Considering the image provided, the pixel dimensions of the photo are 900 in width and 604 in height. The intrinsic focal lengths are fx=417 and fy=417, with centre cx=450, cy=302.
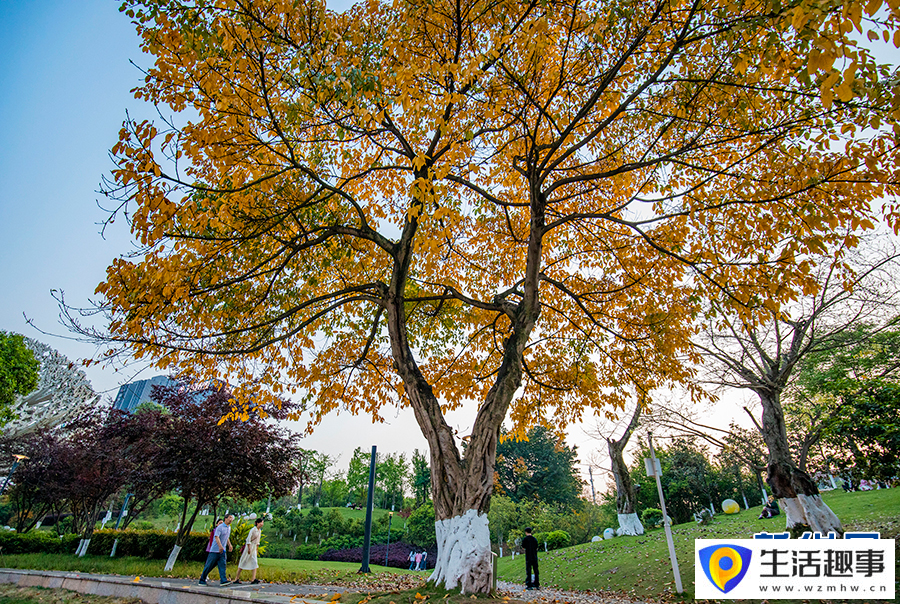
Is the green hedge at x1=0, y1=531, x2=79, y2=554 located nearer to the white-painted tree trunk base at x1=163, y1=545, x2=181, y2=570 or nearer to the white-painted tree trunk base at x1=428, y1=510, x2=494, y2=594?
the white-painted tree trunk base at x1=163, y1=545, x2=181, y2=570

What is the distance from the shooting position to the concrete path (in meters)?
5.59

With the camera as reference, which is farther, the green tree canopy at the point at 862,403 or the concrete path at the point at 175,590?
the green tree canopy at the point at 862,403

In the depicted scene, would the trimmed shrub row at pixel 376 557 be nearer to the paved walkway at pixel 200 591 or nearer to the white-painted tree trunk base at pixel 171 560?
the white-painted tree trunk base at pixel 171 560

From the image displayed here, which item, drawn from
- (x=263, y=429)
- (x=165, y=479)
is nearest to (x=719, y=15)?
(x=263, y=429)

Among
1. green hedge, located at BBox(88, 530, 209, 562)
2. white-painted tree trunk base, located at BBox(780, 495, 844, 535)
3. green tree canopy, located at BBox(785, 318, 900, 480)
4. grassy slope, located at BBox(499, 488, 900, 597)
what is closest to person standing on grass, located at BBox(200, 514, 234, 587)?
green hedge, located at BBox(88, 530, 209, 562)

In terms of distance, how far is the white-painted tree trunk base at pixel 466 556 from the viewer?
4.73m

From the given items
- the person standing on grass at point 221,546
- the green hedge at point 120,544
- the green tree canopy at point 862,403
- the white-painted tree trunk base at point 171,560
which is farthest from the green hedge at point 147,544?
the green tree canopy at point 862,403

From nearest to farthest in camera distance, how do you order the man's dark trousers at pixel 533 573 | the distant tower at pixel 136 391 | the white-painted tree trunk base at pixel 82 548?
the man's dark trousers at pixel 533 573 → the white-painted tree trunk base at pixel 82 548 → the distant tower at pixel 136 391

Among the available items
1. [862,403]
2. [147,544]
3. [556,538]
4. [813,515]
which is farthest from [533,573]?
[556,538]

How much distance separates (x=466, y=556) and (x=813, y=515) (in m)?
8.22

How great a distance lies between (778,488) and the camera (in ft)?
30.4

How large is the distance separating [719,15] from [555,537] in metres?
22.9

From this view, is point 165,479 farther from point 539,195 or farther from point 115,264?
point 539,195

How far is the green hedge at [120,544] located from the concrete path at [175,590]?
3504 millimetres
